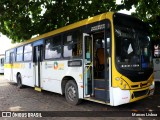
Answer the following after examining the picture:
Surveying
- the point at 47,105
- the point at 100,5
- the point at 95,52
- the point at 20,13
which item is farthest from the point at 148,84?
the point at 20,13

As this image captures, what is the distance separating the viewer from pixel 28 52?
1243 centimetres

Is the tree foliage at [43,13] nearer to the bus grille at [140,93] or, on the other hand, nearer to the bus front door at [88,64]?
the bus front door at [88,64]

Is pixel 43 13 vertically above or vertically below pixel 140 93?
above

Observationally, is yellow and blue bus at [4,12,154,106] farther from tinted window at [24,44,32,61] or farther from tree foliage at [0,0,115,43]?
tree foliage at [0,0,115,43]

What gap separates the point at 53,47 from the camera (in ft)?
31.5

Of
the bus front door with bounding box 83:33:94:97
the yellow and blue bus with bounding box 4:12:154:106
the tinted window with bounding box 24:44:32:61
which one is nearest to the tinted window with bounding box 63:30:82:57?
the yellow and blue bus with bounding box 4:12:154:106

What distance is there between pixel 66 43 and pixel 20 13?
19.2 ft

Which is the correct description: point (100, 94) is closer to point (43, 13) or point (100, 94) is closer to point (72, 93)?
point (72, 93)

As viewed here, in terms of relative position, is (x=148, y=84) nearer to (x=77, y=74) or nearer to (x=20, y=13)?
(x=77, y=74)

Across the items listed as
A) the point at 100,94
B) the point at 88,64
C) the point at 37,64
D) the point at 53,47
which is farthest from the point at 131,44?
the point at 37,64

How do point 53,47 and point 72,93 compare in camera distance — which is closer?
point 72,93

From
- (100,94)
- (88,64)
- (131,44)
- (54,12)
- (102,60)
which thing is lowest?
(100,94)

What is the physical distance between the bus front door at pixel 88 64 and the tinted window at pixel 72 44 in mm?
300

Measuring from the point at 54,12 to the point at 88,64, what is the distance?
23.1 ft
